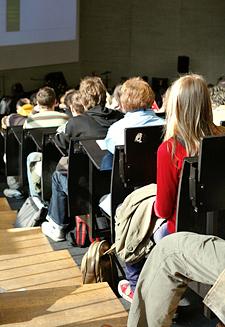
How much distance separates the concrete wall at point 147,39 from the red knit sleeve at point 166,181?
9.83 meters

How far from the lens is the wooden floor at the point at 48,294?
1.71 metres

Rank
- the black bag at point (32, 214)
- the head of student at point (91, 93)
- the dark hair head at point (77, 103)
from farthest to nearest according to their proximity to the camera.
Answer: the black bag at point (32, 214), the dark hair head at point (77, 103), the head of student at point (91, 93)

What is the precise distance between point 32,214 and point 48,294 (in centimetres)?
151

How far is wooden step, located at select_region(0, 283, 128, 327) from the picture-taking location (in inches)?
66.4

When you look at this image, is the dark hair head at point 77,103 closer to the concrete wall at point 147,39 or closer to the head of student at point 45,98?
the head of student at point 45,98

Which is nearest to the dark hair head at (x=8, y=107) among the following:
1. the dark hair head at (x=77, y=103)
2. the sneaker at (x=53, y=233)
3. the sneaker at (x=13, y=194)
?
the sneaker at (x=13, y=194)

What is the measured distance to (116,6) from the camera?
11.4 m

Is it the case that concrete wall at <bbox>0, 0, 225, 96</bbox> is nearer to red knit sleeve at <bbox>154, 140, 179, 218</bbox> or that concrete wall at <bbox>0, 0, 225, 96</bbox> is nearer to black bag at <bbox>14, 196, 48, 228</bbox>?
black bag at <bbox>14, 196, 48, 228</bbox>

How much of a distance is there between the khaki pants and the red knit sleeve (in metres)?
0.57

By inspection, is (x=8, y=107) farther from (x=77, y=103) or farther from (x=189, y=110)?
(x=189, y=110)

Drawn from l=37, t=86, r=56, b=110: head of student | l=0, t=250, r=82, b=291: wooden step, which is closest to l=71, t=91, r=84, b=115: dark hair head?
l=37, t=86, r=56, b=110: head of student

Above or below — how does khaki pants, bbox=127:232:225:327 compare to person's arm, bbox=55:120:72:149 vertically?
below

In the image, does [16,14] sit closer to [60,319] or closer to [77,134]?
[77,134]

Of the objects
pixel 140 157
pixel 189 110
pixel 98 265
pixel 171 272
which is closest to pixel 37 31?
pixel 140 157
